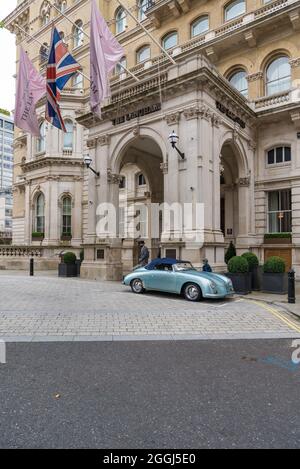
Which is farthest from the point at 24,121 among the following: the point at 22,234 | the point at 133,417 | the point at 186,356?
the point at 22,234

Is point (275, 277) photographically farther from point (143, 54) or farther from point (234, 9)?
point (143, 54)

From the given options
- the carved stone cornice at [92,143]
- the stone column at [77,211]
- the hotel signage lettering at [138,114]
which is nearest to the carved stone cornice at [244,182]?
the hotel signage lettering at [138,114]

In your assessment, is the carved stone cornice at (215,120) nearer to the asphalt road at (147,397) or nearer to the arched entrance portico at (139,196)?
the arched entrance portico at (139,196)

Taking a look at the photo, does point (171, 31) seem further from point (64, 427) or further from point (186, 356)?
point (64, 427)

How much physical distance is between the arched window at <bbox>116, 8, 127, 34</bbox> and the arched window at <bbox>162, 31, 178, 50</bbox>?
561cm

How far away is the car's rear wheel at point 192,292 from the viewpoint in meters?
10.4

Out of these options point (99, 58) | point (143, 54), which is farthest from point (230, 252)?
point (143, 54)

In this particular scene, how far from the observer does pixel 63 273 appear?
61.9ft

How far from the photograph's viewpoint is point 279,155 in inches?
778

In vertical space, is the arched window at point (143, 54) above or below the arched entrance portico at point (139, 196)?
above

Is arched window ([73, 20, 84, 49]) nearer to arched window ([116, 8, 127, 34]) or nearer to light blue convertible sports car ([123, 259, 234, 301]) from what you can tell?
arched window ([116, 8, 127, 34])

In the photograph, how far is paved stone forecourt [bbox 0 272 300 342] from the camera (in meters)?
6.71

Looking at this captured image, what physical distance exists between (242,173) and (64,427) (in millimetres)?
18243

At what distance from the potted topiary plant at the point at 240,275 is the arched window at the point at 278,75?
515 inches
